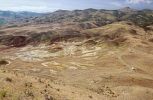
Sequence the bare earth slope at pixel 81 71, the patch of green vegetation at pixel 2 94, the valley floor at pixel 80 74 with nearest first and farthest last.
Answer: the patch of green vegetation at pixel 2 94
the valley floor at pixel 80 74
the bare earth slope at pixel 81 71

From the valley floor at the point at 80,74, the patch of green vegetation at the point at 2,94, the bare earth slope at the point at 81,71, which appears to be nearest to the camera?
the patch of green vegetation at the point at 2,94

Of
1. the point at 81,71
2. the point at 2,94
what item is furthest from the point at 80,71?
the point at 2,94

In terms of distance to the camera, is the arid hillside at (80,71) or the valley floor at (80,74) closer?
the valley floor at (80,74)

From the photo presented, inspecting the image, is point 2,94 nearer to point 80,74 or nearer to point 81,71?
point 80,74

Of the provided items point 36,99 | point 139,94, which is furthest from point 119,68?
point 36,99

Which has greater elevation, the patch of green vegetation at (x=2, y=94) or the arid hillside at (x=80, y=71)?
the patch of green vegetation at (x=2, y=94)

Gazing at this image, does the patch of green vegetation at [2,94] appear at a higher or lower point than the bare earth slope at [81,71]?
higher

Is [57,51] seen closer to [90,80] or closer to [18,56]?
[18,56]

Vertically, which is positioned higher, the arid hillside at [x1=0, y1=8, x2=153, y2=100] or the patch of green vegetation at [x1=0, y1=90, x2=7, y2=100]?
the patch of green vegetation at [x1=0, y1=90, x2=7, y2=100]
